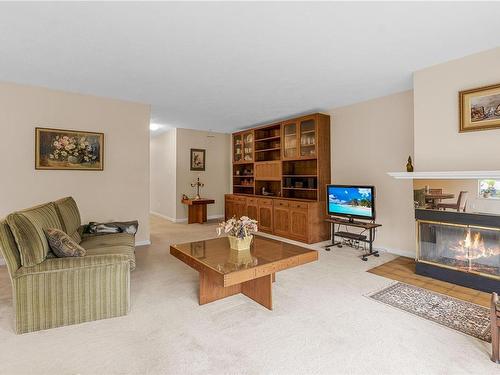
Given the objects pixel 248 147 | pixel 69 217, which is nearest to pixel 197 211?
pixel 248 147

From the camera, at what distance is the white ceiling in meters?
2.23

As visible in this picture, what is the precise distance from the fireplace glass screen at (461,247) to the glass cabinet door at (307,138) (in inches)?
99.7

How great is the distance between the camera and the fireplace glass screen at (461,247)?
2904 mm

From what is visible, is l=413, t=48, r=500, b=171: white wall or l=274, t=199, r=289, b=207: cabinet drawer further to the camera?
l=274, t=199, r=289, b=207: cabinet drawer

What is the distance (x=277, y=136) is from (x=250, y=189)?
1.87 metres

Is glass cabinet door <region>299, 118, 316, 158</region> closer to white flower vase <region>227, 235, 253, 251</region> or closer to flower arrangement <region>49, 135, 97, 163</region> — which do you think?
white flower vase <region>227, 235, 253, 251</region>

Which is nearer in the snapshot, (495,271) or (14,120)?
(495,271)

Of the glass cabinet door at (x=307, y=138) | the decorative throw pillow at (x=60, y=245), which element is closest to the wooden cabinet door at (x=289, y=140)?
the glass cabinet door at (x=307, y=138)

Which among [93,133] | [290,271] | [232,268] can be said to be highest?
[93,133]

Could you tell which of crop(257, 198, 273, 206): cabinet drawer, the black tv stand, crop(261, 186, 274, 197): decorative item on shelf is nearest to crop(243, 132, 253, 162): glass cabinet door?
crop(261, 186, 274, 197): decorative item on shelf

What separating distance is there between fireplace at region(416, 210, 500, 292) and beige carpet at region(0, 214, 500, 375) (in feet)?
3.37

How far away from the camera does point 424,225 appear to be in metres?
3.38

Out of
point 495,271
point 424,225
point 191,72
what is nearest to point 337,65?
point 191,72

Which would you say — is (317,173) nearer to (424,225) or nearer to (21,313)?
(424,225)
